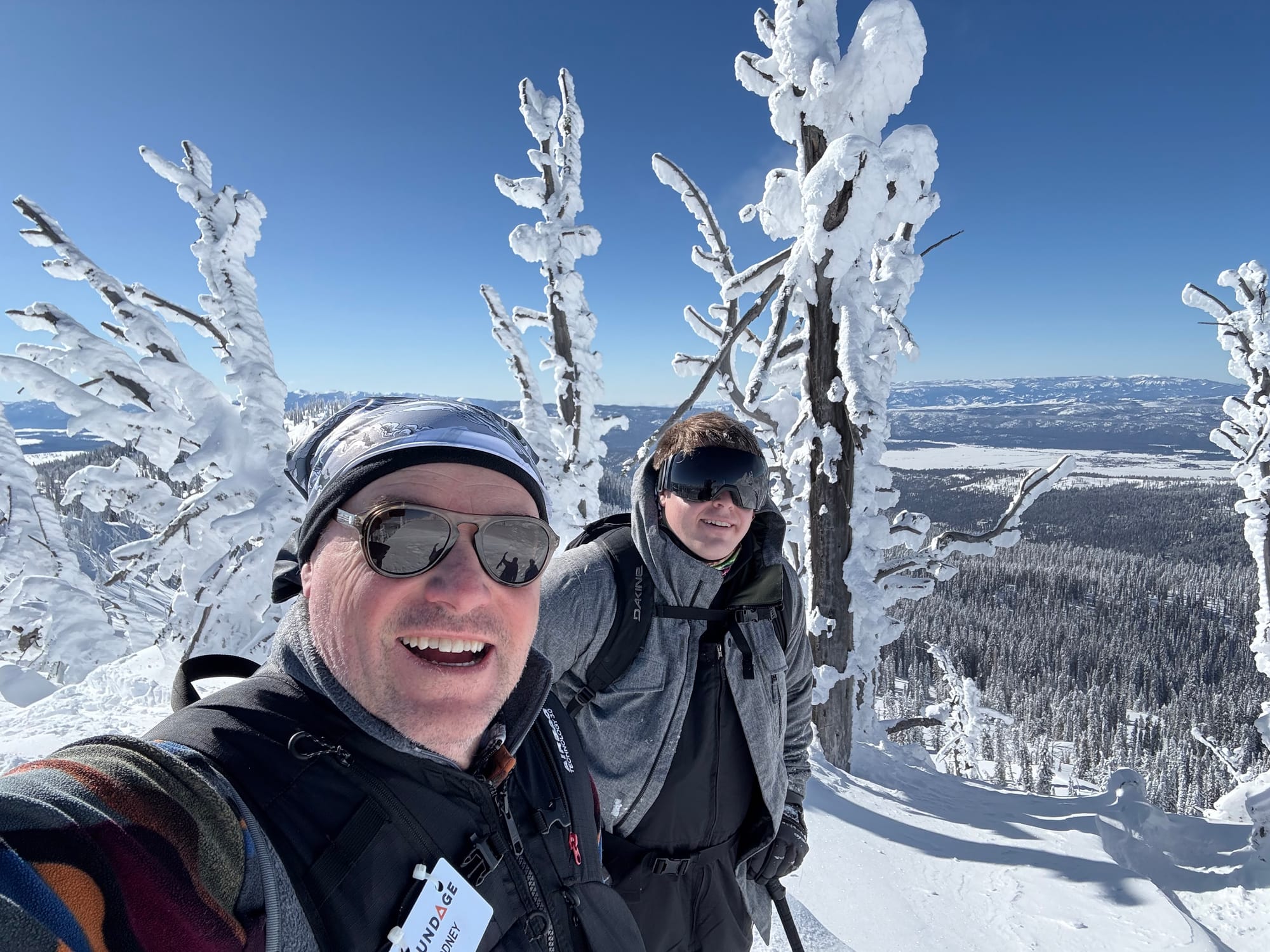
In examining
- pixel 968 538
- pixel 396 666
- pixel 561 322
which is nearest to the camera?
pixel 396 666

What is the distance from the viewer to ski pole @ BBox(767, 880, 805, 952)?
217cm

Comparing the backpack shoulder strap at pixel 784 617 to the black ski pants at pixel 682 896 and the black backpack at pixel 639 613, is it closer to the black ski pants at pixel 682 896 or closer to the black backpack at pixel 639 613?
→ the black backpack at pixel 639 613

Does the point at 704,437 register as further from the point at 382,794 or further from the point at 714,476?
the point at 382,794

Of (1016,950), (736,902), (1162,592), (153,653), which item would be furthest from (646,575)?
(1162,592)

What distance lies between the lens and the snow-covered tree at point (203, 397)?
5.55m

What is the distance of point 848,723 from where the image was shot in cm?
538

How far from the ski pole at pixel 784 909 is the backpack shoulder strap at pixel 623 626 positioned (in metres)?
1.04

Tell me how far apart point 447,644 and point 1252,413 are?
13424 mm

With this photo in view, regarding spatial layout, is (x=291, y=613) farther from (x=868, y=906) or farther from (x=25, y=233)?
(x=25, y=233)

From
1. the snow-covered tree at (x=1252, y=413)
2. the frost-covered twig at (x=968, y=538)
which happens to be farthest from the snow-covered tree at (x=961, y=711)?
the frost-covered twig at (x=968, y=538)

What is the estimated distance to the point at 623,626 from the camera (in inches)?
76.7

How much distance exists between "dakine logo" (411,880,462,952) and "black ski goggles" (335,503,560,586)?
488 mm

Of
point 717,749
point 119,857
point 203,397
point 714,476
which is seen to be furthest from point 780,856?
point 203,397

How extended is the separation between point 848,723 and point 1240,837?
15.5ft
